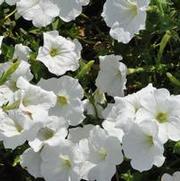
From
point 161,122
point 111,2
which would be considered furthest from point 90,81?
point 161,122

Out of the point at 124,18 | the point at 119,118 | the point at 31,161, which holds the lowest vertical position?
the point at 31,161

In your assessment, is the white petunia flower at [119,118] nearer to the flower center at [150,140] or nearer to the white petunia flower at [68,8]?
the flower center at [150,140]

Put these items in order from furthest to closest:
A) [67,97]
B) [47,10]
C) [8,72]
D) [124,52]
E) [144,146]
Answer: [124,52]
[47,10]
[67,97]
[8,72]
[144,146]

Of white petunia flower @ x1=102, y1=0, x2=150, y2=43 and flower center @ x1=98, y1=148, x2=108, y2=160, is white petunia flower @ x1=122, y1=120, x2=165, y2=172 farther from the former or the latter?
white petunia flower @ x1=102, y1=0, x2=150, y2=43

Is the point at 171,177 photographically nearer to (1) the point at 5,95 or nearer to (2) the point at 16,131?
(2) the point at 16,131

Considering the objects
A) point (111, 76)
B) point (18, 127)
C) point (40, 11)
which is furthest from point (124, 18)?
point (18, 127)

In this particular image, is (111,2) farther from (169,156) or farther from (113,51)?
(169,156)
